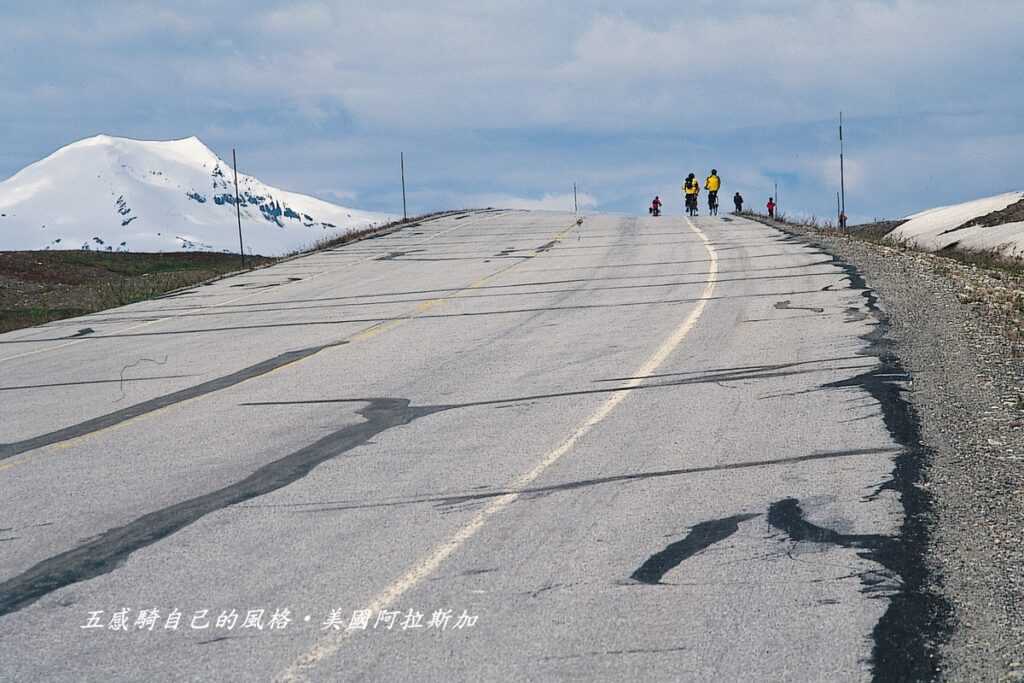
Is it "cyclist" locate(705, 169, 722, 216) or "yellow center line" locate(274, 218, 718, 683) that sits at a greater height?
"cyclist" locate(705, 169, 722, 216)

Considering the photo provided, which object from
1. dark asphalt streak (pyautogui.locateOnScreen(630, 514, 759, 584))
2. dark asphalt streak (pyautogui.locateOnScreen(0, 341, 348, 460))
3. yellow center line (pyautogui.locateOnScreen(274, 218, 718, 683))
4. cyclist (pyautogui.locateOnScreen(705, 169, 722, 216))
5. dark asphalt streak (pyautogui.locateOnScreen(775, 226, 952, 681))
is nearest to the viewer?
dark asphalt streak (pyautogui.locateOnScreen(775, 226, 952, 681))

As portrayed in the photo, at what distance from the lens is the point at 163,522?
7.02m

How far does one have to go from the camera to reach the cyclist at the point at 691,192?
44281mm

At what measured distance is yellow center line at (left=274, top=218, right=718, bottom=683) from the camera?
16.2ft

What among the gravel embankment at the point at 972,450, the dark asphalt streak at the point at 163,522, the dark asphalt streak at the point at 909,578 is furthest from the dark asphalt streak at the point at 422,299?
the dark asphalt streak at the point at 909,578

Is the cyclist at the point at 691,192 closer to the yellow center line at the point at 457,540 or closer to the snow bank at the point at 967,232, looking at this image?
the snow bank at the point at 967,232

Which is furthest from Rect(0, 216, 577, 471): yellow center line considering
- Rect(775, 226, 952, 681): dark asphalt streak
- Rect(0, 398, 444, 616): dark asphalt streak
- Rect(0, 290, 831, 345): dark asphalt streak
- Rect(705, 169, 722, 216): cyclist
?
Rect(705, 169, 722, 216): cyclist

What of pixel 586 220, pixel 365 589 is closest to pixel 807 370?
pixel 365 589

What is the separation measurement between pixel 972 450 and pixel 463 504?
3.60 m

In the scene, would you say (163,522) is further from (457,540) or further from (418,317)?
(418,317)

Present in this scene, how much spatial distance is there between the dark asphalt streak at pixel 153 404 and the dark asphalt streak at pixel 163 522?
232 centimetres

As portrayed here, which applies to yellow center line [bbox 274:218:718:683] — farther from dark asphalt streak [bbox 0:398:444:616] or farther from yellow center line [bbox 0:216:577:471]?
yellow center line [bbox 0:216:577:471]

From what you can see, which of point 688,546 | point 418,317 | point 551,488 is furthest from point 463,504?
point 418,317

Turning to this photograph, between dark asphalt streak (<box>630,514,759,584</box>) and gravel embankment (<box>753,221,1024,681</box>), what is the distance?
1.05 metres
